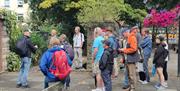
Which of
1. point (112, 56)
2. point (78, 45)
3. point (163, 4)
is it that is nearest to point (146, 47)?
point (112, 56)

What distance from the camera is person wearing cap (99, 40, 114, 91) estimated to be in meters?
12.0

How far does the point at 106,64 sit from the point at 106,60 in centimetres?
11

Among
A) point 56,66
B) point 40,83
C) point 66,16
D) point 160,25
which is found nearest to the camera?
point 56,66

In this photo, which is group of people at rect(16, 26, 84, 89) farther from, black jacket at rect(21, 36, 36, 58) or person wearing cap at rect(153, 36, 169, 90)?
person wearing cap at rect(153, 36, 169, 90)

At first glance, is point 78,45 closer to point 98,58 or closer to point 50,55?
point 98,58

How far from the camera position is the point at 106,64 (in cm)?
1205

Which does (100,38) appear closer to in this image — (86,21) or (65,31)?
(86,21)

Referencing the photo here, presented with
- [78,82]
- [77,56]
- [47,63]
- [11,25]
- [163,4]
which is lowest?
[78,82]

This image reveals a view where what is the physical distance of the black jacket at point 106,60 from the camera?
12016 mm

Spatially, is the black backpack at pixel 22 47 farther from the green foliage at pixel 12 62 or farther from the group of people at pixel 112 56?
the green foliage at pixel 12 62

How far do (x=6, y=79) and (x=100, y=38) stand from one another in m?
4.07

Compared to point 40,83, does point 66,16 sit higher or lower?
higher

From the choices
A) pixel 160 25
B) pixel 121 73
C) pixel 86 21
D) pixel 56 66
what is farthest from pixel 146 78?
pixel 160 25

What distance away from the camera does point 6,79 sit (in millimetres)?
16078
